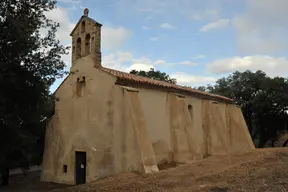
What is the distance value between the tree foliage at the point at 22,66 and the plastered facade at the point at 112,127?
12.1 feet

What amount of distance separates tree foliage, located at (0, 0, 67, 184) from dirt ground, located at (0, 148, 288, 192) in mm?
3782

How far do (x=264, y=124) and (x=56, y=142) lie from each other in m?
28.3

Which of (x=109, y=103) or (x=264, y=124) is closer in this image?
(x=109, y=103)

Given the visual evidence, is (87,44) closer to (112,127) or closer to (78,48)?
(78,48)

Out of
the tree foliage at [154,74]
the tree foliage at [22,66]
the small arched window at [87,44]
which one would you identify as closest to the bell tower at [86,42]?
the small arched window at [87,44]

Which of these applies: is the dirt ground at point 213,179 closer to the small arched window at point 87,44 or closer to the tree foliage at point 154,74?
the small arched window at point 87,44

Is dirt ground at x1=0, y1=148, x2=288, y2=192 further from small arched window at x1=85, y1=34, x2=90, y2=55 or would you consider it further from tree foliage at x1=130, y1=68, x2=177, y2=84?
tree foliage at x1=130, y1=68, x2=177, y2=84

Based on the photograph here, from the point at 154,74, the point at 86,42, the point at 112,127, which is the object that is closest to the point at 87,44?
the point at 86,42

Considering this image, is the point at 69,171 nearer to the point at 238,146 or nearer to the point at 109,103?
the point at 109,103

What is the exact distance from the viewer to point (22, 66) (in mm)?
11172

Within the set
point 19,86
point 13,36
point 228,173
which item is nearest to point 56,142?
point 19,86

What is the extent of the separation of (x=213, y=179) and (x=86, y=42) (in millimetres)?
11537

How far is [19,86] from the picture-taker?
11148 mm

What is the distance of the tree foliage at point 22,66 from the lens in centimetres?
1073
